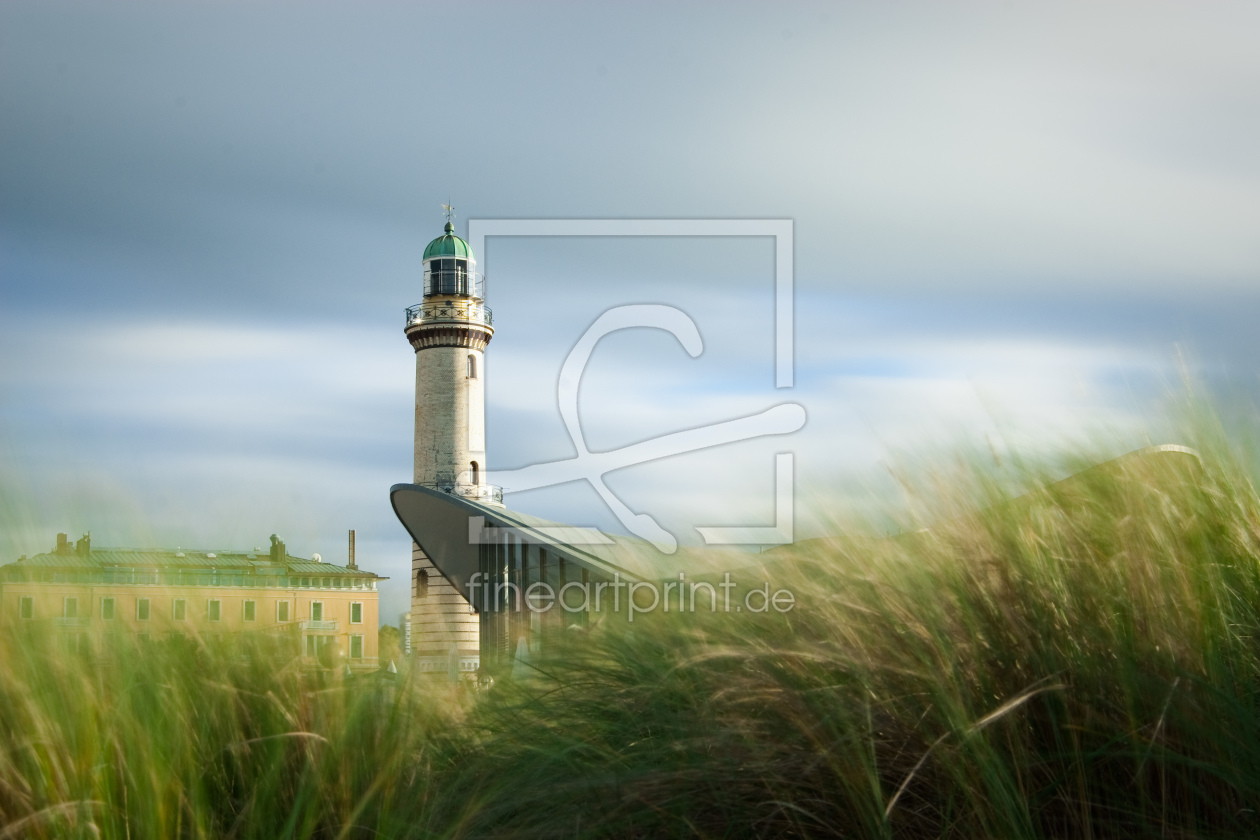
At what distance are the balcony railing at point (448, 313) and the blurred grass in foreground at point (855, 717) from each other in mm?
29533

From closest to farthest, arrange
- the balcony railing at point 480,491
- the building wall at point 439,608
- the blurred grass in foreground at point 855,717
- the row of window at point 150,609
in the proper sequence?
the blurred grass in foreground at point 855,717 → the row of window at point 150,609 → the building wall at point 439,608 → the balcony railing at point 480,491

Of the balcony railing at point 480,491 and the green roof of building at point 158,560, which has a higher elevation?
the green roof of building at point 158,560

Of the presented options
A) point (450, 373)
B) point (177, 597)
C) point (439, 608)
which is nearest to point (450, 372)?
point (450, 373)

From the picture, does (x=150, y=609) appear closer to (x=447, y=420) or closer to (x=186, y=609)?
(x=186, y=609)

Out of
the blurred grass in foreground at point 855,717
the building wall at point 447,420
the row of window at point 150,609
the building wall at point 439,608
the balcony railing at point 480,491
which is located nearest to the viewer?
the blurred grass in foreground at point 855,717

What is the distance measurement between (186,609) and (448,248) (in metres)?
30.4

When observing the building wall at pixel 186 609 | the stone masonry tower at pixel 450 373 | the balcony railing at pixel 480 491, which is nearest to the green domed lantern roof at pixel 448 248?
the stone masonry tower at pixel 450 373

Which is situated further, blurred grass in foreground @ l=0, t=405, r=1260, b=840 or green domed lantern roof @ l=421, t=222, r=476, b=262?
green domed lantern roof @ l=421, t=222, r=476, b=262

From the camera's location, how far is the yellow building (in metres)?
2.29

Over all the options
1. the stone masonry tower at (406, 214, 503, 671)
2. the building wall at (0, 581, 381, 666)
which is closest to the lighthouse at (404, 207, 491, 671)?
the stone masonry tower at (406, 214, 503, 671)

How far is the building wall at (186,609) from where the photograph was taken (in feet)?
7.52

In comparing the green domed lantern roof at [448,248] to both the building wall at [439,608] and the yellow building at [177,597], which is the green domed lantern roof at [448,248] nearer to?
the building wall at [439,608]

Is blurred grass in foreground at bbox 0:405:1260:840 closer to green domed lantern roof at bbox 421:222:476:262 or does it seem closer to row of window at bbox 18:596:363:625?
row of window at bbox 18:596:363:625

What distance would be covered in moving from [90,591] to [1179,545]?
236 centimetres
